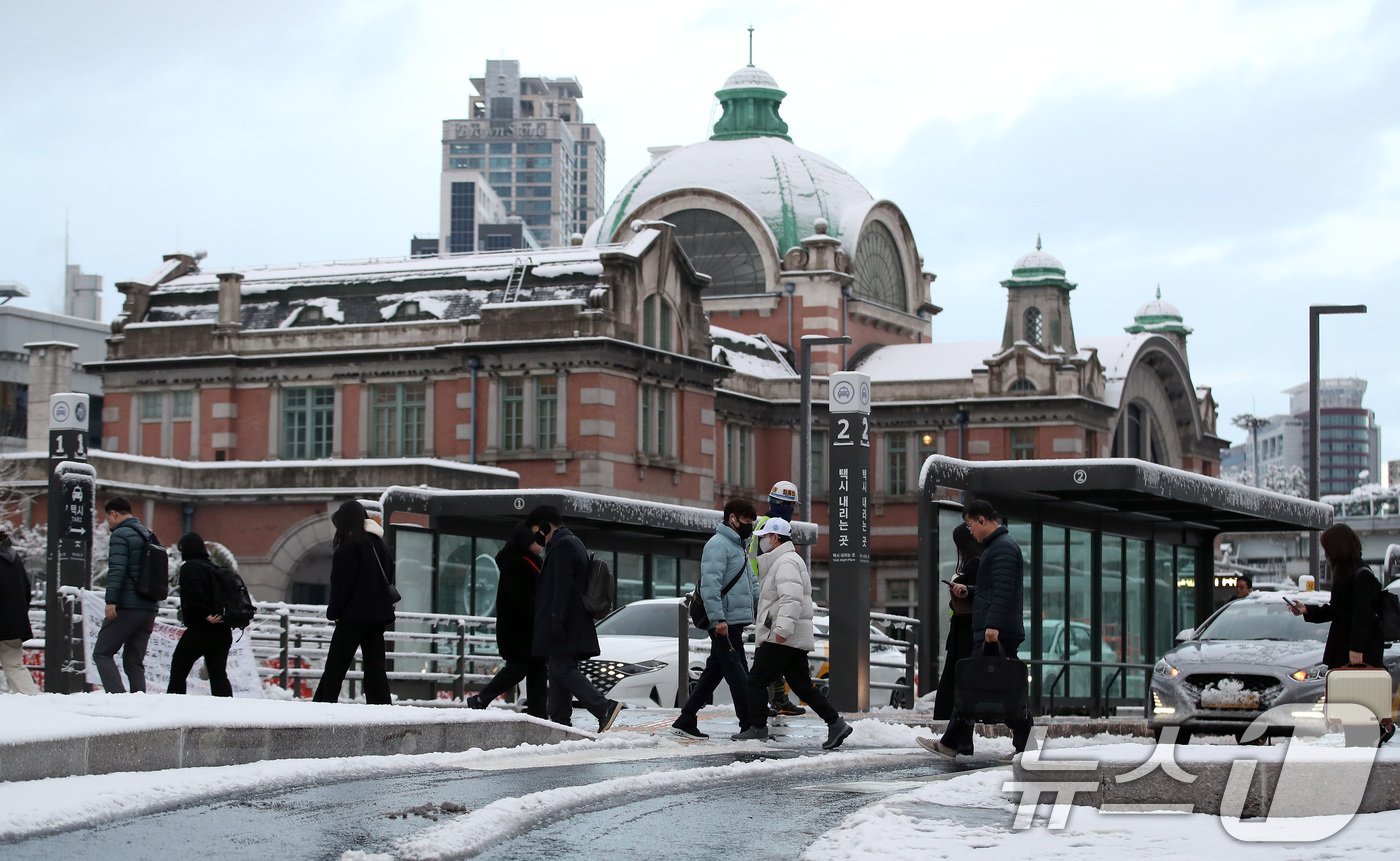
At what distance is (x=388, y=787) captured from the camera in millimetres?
12070

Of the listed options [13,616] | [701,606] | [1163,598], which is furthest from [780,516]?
[1163,598]

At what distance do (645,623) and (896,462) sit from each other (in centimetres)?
3869

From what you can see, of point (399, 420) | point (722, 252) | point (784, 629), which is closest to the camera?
point (784, 629)

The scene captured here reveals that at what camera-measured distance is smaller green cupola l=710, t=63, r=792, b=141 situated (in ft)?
244

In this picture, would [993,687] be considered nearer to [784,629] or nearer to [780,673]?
[784,629]

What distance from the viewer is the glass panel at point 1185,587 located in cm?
2947

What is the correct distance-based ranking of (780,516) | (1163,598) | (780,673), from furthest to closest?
(1163,598) → (780,516) → (780,673)

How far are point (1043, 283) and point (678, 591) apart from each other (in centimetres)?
3587

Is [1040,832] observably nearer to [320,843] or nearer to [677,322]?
[320,843]

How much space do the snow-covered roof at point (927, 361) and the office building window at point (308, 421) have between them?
1681 cm

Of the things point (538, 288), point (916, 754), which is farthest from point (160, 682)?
point (538, 288)

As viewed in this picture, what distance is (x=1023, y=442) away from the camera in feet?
202

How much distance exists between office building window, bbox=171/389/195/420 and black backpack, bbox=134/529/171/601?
3746 cm

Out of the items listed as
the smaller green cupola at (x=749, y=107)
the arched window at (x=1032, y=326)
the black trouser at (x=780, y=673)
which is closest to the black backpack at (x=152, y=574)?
the black trouser at (x=780, y=673)
